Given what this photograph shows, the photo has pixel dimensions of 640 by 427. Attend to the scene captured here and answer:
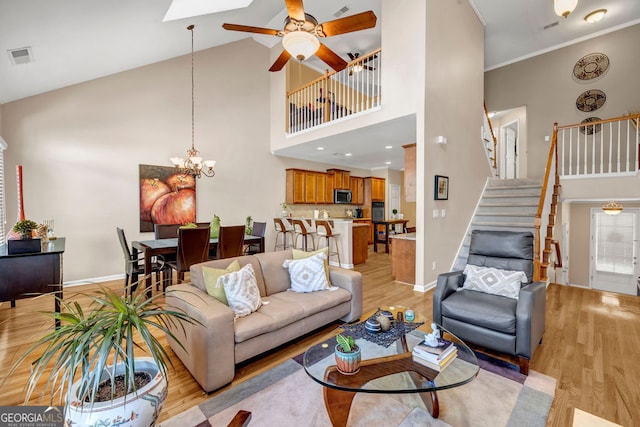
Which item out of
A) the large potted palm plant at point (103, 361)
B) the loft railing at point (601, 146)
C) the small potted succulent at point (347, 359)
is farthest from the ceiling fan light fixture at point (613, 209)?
the large potted palm plant at point (103, 361)

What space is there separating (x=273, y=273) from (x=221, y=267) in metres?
0.54

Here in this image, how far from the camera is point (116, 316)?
1169 mm

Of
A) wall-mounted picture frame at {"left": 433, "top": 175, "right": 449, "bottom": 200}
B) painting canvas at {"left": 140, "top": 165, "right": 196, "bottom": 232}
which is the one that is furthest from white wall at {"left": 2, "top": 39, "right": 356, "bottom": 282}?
wall-mounted picture frame at {"left": 433, "top": 175, "right": 449, "bottom": 200}

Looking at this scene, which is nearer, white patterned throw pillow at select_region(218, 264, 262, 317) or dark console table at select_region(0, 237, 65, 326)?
white patterned throw pillow at select_region(218, 264, 262, 317)

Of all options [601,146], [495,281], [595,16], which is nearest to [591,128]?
[601,146]

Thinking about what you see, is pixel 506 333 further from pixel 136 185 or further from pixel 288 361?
pixel 136 185

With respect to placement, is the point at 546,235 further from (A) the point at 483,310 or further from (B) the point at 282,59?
(B) the point at 282,59

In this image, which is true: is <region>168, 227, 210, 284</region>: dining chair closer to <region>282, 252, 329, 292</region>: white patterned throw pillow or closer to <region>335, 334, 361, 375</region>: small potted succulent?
<region>282, 252, 329, 292</region>: white patterned throw pillow

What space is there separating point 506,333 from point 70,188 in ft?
19.4

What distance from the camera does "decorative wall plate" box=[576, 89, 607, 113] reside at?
579 cm

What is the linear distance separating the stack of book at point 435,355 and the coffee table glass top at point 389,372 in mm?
23

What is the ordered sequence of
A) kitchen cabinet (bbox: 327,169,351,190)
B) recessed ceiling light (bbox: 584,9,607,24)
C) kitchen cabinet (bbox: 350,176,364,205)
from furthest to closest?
kitchen cabinet (bbox: 350,176,364,205) → kitchen cabinet (bbox: 327,169,351,190) → recessed ceiling light (bbox: 584,9,607,24)

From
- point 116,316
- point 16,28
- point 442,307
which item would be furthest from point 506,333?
point 16,28

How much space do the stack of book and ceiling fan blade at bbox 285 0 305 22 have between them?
2.75 m
